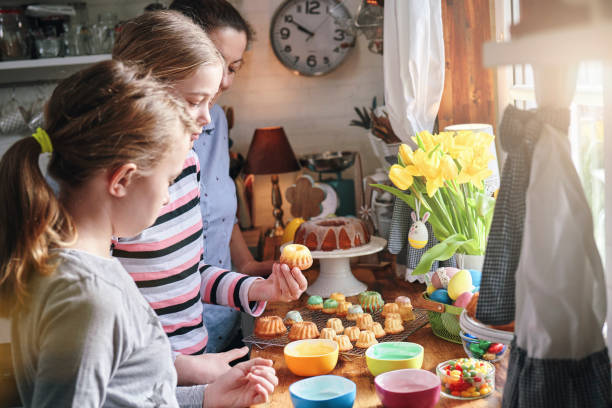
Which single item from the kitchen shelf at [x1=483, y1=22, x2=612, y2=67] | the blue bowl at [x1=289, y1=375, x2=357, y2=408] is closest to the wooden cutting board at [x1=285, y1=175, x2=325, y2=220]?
the blue bowl at [x1=289, y1=375, x2=357, y2=408]

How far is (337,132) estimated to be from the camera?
338 centimetres

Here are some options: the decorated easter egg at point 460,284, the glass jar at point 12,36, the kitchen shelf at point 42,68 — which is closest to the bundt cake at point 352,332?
the decorated easter egg at point 460,284

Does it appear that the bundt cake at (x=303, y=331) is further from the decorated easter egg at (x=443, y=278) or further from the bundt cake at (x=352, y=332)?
the decorated easter egg at (x=443, y=278)

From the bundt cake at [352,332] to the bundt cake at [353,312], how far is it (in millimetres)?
113

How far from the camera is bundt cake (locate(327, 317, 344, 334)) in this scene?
1435 mm

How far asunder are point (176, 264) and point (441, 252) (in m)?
0.58

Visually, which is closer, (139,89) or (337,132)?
A: (139,89)

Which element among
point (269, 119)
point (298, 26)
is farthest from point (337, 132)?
point (298, 26)

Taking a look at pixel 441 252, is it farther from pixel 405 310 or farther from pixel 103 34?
pixel 103 34

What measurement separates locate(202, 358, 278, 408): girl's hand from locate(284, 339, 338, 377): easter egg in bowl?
2.9 inches

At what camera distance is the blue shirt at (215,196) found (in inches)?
74.2

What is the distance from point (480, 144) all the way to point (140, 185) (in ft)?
2.56

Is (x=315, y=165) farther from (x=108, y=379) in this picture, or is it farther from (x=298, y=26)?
(x=108, y=379)

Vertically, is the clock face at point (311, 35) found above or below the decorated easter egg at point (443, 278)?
above
